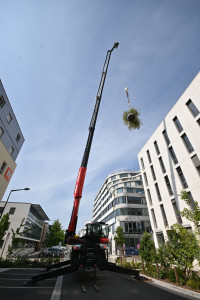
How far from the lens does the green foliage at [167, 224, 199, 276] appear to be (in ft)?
25.7

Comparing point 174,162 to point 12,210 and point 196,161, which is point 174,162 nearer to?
point 196,161

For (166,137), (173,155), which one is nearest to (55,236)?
(173,155)

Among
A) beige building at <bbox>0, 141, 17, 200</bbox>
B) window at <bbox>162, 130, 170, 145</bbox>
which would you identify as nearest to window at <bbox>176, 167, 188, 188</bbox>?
window at <bbox>162, 130, 170, 145</bbox>

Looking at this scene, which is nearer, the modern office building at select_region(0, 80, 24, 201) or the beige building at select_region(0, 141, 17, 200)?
the modern office building at select_region(0, 80, 24, 201)

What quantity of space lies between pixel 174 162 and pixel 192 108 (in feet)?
24.4

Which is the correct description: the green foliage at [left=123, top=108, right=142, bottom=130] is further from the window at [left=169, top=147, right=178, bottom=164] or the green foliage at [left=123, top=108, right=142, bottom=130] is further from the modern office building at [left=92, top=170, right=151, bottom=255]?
the modern office building at [left=92, top=170, right=151, bottom=255]

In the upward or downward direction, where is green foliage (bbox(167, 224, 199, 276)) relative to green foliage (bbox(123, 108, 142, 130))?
downward

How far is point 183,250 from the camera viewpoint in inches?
314

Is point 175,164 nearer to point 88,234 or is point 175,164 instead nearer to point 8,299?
point 88,234

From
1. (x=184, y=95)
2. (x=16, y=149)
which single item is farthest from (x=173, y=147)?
(x=16, y=149)

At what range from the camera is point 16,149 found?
21969 mm

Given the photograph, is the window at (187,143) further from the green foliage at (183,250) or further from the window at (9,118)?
the window at (9,118)

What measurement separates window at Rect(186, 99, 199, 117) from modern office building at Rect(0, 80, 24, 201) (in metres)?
23.2

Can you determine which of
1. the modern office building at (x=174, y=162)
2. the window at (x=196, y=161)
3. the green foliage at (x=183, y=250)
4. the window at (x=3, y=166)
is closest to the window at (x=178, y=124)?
the modern office building at (x=174, y=162)
